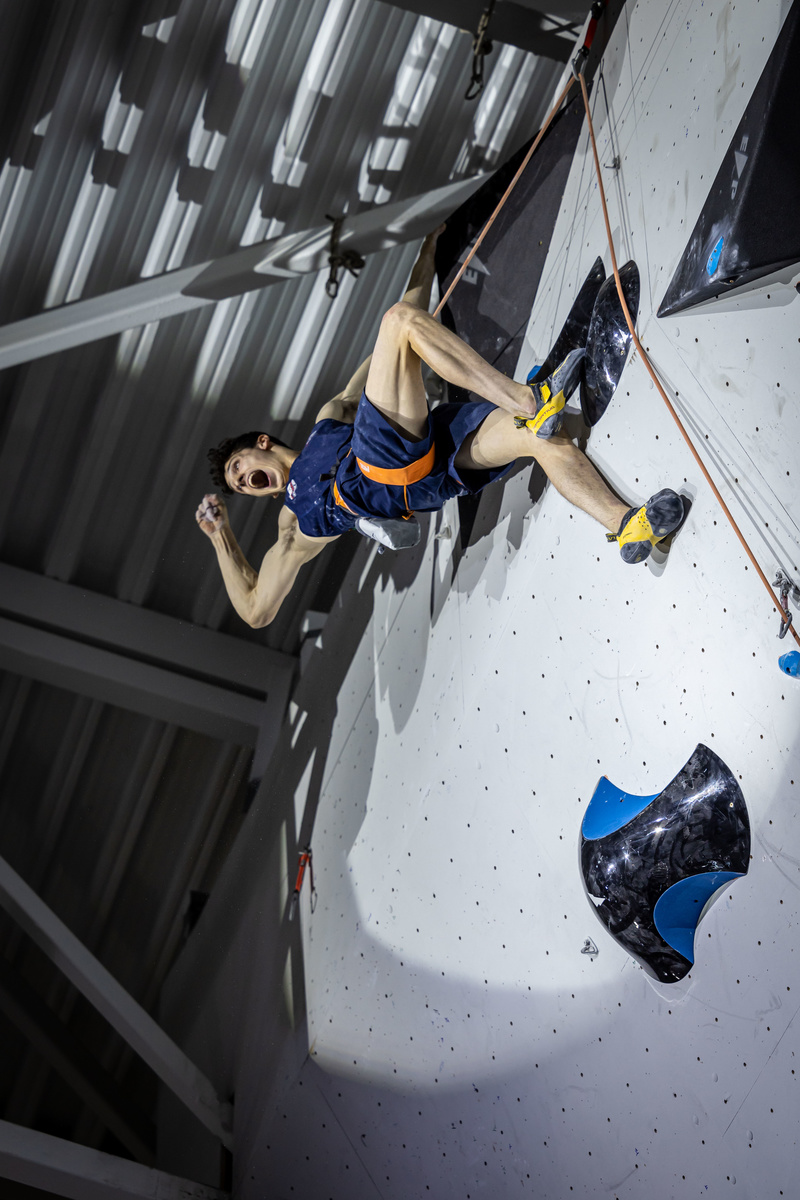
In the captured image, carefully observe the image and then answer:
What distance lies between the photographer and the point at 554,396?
2.18 m

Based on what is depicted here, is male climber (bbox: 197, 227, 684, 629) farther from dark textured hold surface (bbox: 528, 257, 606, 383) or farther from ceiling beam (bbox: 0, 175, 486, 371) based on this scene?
ceiling beam (bbox: 0, 175, 486, 371)

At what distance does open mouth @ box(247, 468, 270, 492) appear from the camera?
10.3 ft

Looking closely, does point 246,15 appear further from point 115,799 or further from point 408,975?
point 115,799

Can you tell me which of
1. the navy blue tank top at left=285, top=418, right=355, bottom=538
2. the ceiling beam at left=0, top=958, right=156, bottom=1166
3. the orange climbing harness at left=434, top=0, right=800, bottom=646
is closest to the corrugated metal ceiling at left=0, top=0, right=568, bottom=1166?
the ceiling beam at left=0, top=958, right=156, bottom=1166

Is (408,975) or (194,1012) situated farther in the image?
(194,1012)

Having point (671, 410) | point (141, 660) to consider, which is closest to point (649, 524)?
point (671, 410)

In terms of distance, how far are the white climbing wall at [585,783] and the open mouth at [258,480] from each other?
2.13 feet

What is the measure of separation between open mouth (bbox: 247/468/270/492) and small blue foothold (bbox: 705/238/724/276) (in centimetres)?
168

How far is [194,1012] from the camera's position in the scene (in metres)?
5.77

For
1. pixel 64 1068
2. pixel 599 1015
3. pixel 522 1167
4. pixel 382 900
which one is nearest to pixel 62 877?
pixel 64 1068

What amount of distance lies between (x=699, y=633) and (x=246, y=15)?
12.1 feet

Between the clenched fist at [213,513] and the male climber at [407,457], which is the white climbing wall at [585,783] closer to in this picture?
the male climber at [407,457]

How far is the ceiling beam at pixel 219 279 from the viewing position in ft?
12.8

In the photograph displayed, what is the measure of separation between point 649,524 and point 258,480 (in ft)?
5.27
